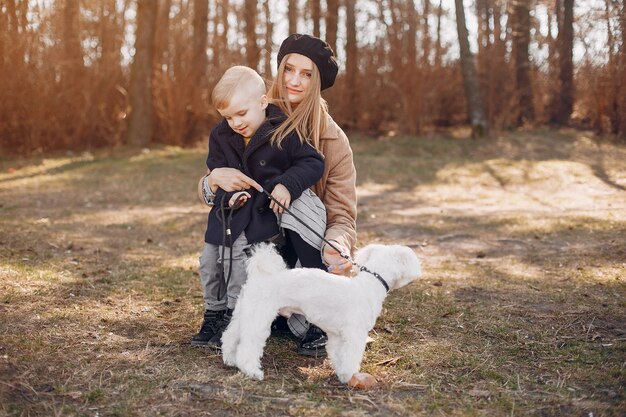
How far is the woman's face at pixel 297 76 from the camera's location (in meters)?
3.48

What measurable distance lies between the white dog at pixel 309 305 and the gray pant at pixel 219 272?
33cm

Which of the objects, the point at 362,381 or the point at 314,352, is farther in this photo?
the point at 314,352

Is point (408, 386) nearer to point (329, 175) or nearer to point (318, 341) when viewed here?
point (318, 341)

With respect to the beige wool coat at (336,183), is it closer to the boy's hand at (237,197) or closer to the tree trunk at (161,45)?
the boy's hand at (237,197)

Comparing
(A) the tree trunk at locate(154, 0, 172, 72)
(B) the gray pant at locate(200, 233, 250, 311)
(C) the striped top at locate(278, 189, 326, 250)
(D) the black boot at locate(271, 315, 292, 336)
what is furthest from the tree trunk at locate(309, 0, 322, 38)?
(B) the gray pant at locate(200, 233, 250, 311)

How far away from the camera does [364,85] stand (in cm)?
1574

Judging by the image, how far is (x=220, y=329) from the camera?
3455 millimetres

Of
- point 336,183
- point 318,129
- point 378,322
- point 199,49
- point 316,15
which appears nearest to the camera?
point 318,129

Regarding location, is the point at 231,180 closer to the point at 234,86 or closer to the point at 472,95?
the point at 234,86

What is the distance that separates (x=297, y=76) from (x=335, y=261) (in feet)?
3.28

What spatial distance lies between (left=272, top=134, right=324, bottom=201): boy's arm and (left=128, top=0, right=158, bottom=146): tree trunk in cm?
1149

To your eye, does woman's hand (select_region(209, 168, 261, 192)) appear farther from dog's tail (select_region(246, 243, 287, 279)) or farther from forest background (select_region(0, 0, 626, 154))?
forest background (select_region(0, 0, 626, 154))

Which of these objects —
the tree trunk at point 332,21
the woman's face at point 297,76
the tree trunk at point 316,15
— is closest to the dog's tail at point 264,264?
the woman's face at point 297,76

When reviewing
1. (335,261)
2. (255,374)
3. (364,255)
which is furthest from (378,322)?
(255,374)
